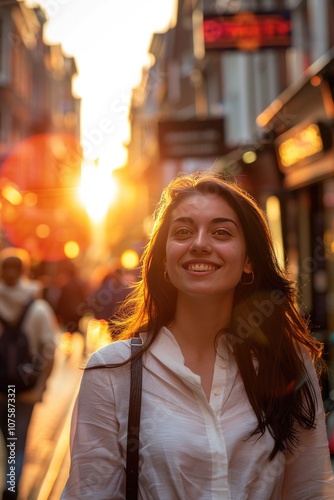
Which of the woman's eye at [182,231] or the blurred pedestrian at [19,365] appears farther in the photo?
the blurred pedestrian at [19,365]

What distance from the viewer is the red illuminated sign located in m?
11.5

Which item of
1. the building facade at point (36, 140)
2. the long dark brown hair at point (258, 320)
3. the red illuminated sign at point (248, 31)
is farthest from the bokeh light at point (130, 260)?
the long dark brown hair at point (258, 320)

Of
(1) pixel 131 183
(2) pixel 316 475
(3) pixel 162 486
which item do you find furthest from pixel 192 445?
(1) pixel 131 183

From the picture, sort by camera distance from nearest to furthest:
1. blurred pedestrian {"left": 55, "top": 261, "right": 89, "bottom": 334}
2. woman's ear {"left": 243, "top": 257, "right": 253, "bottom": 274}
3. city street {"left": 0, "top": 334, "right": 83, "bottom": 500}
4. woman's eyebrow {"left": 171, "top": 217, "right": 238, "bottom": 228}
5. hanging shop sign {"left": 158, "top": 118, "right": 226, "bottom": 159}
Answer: woman's eyebrow {"left": 171, "top": 217, "right": 238, "bottom": 228}
woman's ear {"left": 243, "top": 257, "right": 253, "bottom": 274}
city street {"left": 0, "top": 334, "right": 83, "bottom": 500}
blurred pedestrian {"left": 55, "top": 261, "right": 89, "bottom": 334}
hanging shop sign {"left": 158, "top": 118, "right": 226, "bottom": 159}

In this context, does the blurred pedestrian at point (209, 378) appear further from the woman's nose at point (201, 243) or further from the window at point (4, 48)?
the window at point (4, 48)

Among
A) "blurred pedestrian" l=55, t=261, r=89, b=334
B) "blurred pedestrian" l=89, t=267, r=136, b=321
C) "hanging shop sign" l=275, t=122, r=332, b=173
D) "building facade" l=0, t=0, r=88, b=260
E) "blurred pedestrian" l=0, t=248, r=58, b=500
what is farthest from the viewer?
"building facade" l=0, t=0, r=88, b=260

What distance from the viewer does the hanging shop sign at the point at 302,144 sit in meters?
9.75

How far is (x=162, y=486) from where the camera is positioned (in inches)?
84.9

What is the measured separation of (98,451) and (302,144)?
8.94m

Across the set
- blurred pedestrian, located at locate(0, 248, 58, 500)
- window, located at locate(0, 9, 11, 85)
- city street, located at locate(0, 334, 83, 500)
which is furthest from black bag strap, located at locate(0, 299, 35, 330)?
window, located at locate(0, 9, 11, 85)

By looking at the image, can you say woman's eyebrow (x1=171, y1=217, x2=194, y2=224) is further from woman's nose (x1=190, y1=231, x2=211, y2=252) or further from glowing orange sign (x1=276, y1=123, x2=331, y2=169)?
glowing orange sign (x1=276, y1=123, x2=331, y2=169)

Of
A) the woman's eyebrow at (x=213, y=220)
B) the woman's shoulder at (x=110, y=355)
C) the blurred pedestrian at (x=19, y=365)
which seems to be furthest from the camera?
the blurred pedestrian at (x=19, y=365)

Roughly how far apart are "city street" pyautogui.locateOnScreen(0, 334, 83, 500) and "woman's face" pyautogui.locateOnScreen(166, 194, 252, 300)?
1.08m

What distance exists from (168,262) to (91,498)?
744 mm
